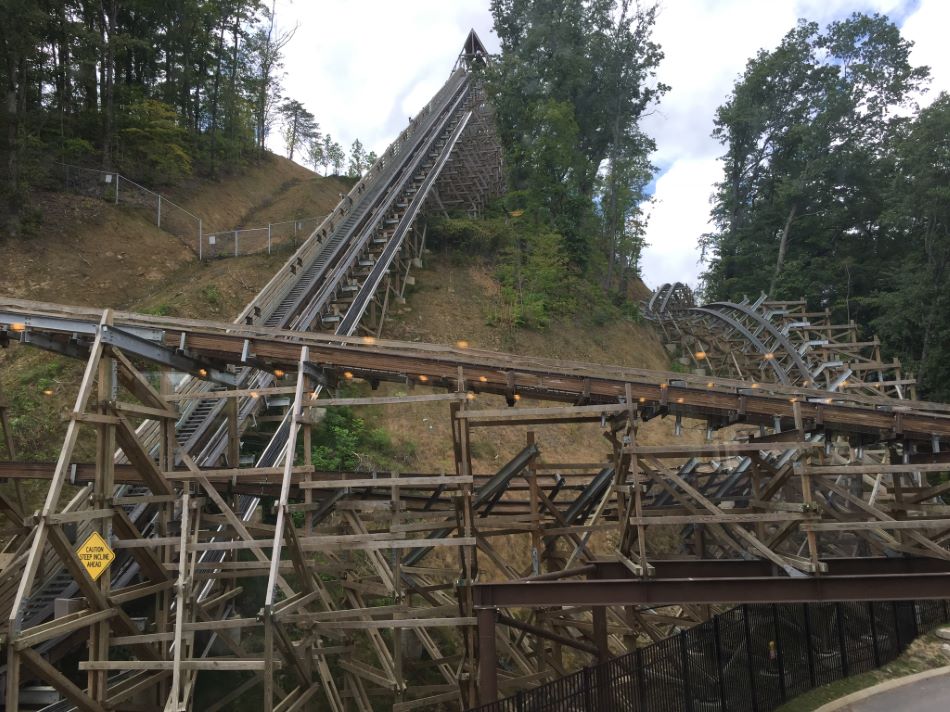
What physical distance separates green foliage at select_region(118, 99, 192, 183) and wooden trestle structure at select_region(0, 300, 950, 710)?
20.0 meters

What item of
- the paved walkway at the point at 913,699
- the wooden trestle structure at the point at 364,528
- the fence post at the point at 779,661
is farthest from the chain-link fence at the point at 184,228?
the paved walkway at the point at 913,699

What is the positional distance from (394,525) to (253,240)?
19.6m

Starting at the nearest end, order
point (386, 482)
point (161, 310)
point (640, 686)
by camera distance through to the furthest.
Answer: point (640, 686) < point (386, 482) < point (161, 310)

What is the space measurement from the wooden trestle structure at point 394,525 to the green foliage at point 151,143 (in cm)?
1996

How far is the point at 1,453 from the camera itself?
1573 cm

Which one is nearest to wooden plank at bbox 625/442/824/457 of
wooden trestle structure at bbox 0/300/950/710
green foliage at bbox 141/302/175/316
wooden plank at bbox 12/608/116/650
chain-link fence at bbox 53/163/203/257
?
wooden trestle structure at bbox 0/300/950/710

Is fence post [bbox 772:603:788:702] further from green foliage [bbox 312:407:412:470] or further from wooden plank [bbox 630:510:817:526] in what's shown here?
green foliage [bbox 312:407:412:470]

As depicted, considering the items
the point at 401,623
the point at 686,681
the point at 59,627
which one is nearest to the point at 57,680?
the point at 59,627

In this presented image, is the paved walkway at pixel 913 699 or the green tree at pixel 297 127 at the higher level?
the green tree at pixel 297 127

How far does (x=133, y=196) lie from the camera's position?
28.9 meters

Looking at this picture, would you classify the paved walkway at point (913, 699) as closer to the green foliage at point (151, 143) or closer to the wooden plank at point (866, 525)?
the wooden plank at point (866, 525)

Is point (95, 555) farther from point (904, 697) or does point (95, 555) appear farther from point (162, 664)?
point (904, 697)

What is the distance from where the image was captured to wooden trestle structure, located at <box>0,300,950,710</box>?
10281 millimetres

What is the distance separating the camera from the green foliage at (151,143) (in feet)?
96.4
